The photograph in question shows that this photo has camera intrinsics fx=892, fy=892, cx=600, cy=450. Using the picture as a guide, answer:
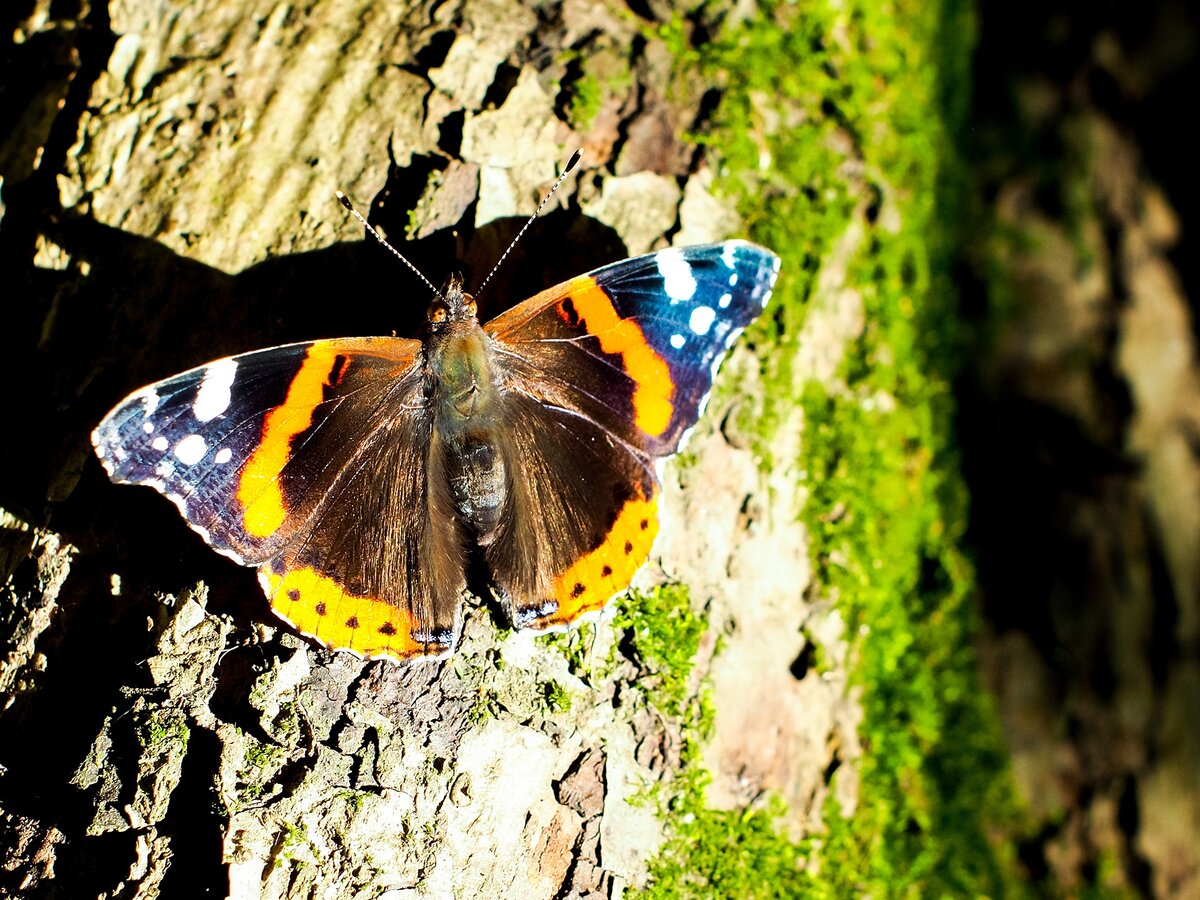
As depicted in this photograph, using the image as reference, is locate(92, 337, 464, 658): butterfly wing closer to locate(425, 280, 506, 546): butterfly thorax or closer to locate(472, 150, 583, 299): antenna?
locate(425, 280, 506, 546): butterfly thorax

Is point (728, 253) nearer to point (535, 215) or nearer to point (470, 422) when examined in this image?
point (535, 215)

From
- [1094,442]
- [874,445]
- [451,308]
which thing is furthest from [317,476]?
[1094,442]

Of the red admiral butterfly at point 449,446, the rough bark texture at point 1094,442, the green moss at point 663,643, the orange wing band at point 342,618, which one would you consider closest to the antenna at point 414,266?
the red admiral butterfly at point 449,446

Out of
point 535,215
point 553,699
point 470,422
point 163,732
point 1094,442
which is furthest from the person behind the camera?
point 1094,442

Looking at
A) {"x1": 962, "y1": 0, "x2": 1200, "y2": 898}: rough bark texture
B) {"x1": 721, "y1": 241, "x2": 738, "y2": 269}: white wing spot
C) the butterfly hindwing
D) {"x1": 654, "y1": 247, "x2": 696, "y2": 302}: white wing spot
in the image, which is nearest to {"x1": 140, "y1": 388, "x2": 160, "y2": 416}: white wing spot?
the butterfly hindwing

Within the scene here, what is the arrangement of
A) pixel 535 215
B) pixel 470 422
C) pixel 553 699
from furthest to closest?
pixel 470 422 < pixel 535 215 < pixel 553 699

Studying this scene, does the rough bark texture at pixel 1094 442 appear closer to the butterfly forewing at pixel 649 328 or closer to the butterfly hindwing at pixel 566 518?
the butterfly forewing at pixel 649 328

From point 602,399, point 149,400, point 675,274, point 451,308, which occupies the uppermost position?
point 675,274
